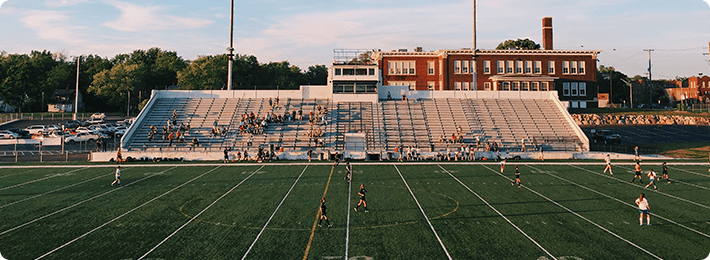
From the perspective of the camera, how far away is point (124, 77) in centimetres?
7788

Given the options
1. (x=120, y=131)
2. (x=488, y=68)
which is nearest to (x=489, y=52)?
(x=488, y=68)

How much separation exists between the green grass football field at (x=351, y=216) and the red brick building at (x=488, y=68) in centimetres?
3643

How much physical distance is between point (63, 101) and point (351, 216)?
298ft

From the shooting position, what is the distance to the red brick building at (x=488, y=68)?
61094 millimetres

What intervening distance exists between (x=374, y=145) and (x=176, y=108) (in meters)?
24.1

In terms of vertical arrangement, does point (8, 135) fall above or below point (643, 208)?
above

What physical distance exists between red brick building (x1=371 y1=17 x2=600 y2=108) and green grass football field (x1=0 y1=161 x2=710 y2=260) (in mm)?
36428

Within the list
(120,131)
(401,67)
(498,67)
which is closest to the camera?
(120,131)

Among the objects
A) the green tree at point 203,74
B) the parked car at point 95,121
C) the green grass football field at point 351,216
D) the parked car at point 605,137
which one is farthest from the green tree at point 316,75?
the green grass football field at point 351,216

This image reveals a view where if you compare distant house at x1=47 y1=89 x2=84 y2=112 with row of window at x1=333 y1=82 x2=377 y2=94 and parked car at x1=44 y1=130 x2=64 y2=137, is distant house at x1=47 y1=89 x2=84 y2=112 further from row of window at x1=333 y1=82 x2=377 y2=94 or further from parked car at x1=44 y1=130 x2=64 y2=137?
row of window at x1=333 y1=82 x2=377 y2=94

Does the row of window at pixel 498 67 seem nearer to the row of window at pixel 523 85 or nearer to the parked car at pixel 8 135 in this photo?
the row of window at pixel 523 85

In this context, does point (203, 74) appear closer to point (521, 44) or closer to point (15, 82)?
point (15, 82)

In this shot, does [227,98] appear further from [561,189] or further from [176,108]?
[561,189]

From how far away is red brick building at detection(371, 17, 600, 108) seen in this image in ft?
200
